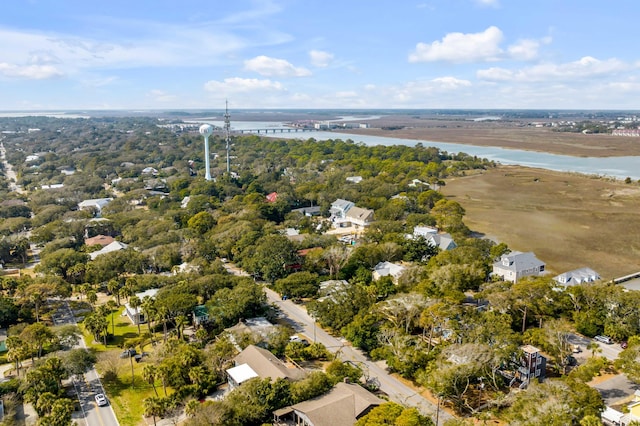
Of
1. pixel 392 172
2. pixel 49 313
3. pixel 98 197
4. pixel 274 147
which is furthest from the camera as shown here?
pixel 274 147

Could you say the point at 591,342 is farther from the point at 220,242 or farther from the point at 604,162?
the point at 604,162

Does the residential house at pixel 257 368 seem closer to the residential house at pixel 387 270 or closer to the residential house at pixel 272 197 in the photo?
the residential house at pixel 387 270

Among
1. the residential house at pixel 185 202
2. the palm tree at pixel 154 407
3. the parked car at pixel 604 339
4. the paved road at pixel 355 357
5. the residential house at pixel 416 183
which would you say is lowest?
the paved road at pixel 355 357

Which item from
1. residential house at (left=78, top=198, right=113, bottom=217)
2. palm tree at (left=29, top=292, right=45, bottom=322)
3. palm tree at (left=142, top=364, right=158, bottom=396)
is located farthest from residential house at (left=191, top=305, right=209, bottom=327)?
residential house at (left=78, top=198, right=113, bottom=217)

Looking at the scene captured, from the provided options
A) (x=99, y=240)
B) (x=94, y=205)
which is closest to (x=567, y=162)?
(x=94, y=205)

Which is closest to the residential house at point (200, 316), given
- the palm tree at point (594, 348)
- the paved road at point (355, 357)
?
the paved road at point (355, 357)

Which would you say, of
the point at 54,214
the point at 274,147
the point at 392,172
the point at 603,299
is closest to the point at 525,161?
the point at 392,172
